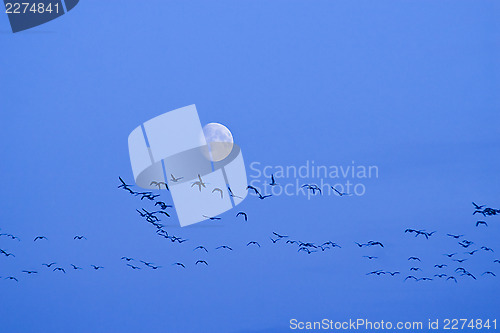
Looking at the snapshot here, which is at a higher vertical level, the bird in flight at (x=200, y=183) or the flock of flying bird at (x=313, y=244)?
the bird in flight at (x=200, y=183)

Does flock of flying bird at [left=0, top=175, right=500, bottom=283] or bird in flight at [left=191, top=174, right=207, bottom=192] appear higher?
bird in flight at [left=191, top=174, right=207, bottom=192]

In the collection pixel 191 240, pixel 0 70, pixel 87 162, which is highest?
pixel 0 70

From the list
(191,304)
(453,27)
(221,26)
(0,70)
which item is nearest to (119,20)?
(221,26)

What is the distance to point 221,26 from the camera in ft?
7.02

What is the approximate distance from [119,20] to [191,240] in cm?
113

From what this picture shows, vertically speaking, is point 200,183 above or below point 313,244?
A: above

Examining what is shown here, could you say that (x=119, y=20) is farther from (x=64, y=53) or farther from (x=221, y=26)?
(x=221, y=26)

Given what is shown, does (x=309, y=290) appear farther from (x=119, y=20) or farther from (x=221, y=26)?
(x=119, y=20)

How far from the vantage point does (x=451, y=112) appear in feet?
7.01

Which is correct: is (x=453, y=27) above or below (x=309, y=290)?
above

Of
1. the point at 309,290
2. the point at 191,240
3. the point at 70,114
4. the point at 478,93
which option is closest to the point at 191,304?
the point at 191,240

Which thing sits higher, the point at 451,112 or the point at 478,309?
the point at 451,112

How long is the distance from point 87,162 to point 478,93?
193 centimetres

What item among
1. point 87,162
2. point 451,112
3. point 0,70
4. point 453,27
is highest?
point 453,27
